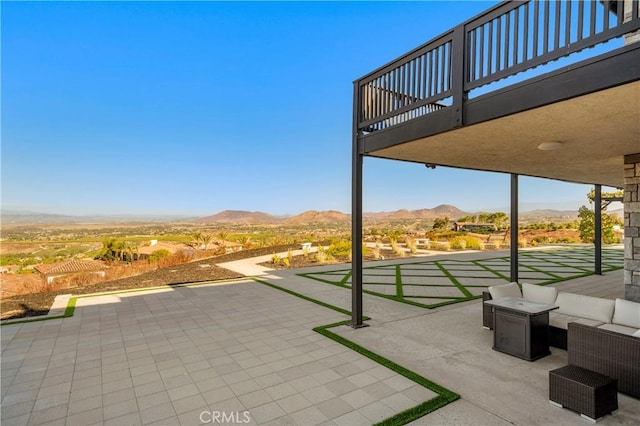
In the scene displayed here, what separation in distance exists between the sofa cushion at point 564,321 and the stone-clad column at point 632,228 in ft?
7.50

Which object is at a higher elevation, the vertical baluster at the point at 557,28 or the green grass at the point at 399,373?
the vertical baluster at the point at 557,28

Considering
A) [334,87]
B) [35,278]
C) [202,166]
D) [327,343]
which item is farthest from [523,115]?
[202,166]

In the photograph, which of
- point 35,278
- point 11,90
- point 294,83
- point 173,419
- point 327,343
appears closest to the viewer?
point 173,419

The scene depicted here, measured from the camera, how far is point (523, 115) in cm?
331

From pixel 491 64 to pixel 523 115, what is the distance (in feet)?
2.07

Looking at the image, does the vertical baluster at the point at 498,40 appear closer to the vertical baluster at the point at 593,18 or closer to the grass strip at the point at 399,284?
the vertical baluster at the point at 593,18

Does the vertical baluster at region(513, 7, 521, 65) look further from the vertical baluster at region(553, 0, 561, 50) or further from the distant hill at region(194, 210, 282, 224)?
the distant hill at region(194, 210, 282, 224)

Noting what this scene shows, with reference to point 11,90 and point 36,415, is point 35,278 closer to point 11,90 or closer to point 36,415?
point 36,415

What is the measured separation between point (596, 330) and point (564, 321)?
1.37m

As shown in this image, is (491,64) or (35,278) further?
(35,278)

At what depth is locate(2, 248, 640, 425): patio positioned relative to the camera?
2.92 m

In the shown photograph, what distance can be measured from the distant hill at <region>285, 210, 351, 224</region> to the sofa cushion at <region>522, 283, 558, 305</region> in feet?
176

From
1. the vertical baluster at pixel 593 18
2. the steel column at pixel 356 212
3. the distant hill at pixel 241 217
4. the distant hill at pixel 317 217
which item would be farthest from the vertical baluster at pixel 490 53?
the distant hill at pixel 241 217

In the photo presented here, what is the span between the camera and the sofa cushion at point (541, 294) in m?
4.98
